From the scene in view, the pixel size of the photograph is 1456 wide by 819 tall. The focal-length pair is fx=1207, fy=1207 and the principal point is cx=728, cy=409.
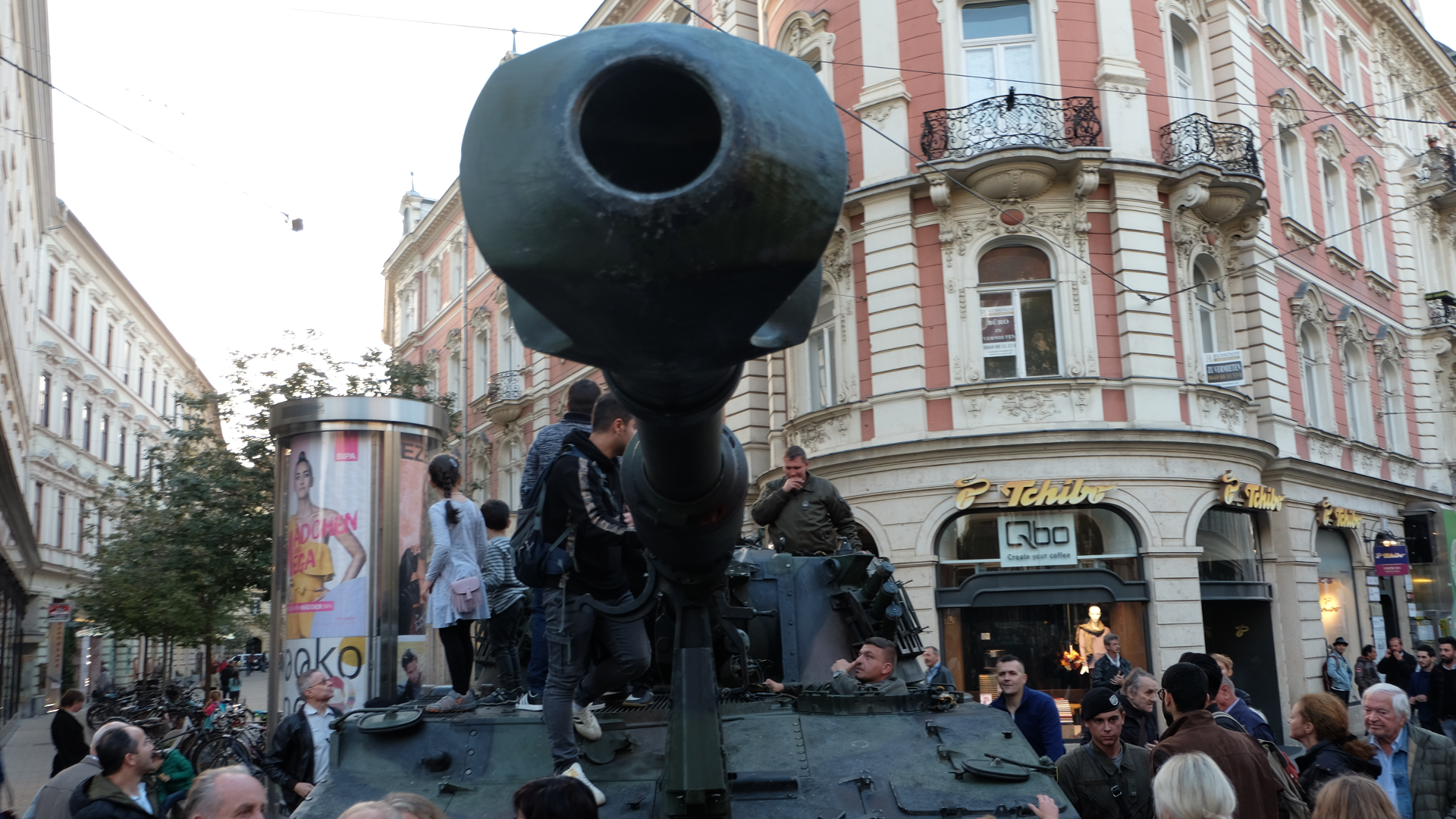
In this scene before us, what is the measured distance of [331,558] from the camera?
11.9 m

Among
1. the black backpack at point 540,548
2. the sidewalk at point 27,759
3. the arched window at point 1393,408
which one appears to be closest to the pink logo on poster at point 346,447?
the sidewalk at point 27,759

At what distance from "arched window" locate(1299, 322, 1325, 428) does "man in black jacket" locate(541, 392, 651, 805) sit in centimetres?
2011

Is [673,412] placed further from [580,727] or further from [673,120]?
[580,727]

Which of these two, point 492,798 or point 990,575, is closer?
point 492,798

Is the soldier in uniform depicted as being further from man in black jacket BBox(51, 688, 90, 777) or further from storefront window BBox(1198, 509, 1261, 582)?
storefront window BBox(1198, 509, 1261, 582)

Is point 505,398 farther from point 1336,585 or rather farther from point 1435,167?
point 1435,167

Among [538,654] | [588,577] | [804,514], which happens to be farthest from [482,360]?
[588,577]

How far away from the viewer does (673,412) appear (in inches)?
86.4

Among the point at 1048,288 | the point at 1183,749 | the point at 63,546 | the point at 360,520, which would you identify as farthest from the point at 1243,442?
the point at 63,546

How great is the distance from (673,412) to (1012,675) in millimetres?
6162

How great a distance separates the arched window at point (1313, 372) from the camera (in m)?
21.9

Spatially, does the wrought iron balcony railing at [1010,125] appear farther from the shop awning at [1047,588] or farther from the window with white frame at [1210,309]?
the shop awning at [1047,588]

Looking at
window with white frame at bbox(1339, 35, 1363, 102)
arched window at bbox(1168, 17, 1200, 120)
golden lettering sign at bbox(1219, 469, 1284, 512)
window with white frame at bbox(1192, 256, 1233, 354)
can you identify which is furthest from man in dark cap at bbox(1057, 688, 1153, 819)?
window with white frame at bbox(1339, 35, 1363, 102)

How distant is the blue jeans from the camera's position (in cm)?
561
